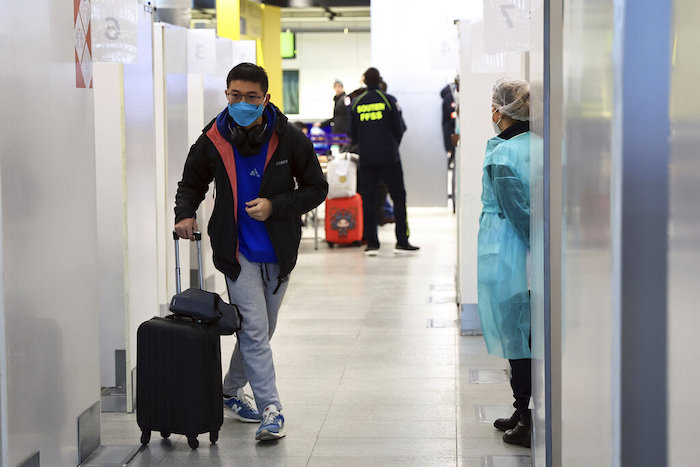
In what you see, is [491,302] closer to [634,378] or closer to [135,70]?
[135,70]

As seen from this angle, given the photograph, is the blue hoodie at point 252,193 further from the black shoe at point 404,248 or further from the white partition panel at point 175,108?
the black shoe at point 404,248

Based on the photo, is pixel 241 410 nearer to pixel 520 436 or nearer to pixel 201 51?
pixel 520 436

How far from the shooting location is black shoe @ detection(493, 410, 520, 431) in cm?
405

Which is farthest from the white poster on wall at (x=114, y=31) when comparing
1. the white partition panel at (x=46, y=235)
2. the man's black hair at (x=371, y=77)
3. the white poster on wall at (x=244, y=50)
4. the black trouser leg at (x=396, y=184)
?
the black trouser leg at (x=396, y=184)

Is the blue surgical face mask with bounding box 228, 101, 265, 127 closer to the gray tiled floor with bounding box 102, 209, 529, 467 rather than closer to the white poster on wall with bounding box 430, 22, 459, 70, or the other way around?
the gray tiled floor with bounding box 102, 209, 529, 467

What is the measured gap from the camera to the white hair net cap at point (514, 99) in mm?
3906

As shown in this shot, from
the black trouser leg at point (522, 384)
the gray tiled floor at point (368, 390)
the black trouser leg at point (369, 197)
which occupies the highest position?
the black trouser leg at point (369, 197)

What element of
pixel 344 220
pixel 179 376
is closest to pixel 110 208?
pixel 179 376

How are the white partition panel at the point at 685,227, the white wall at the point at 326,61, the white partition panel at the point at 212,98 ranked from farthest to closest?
the white wall at the point at 326,61, the white partition panel at the point at 212,98, the white partition panel at the point at 685,227

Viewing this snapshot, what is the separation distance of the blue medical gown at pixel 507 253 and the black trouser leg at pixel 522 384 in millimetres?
159

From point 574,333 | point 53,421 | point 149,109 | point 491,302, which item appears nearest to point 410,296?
point 149,109

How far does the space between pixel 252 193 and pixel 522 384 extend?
4.19 feet

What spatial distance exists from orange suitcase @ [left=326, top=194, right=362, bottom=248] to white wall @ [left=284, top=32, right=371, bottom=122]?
18.9 m

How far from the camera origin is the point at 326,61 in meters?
30.0
